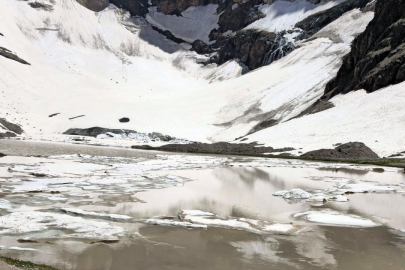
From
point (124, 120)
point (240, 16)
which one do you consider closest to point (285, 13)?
point (240, 16)

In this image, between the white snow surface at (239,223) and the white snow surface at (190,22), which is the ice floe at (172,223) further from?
the white snow surface at (190,22)

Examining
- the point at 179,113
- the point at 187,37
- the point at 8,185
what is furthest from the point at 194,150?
the point at 187,37

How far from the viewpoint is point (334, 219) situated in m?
14.4

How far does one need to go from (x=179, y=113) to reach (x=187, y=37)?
286ft

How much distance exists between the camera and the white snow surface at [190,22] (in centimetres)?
17162

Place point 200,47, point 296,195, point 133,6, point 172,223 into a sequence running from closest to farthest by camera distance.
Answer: point 172,223 → point 296,195 → point 200,47 → point 133,6

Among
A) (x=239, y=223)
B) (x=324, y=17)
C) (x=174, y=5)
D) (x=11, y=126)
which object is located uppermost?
(x=174, y=5)

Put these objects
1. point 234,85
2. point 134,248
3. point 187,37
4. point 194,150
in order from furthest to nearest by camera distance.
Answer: point 187,37 → point 234,85 → point 194,150 → point 134,248

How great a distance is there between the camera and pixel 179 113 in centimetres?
9219

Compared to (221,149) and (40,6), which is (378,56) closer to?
(221,149)

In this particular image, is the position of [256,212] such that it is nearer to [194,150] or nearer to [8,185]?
[8,185]

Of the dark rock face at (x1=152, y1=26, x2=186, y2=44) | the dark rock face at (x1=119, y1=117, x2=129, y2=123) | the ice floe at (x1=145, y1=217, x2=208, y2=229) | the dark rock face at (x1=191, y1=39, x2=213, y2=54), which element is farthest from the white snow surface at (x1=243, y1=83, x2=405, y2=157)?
the dark rock face at (x1=152, y1=26, x2=186, y2=44)

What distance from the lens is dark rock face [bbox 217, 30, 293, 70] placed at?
127 meters

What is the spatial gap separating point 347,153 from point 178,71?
105 metres
